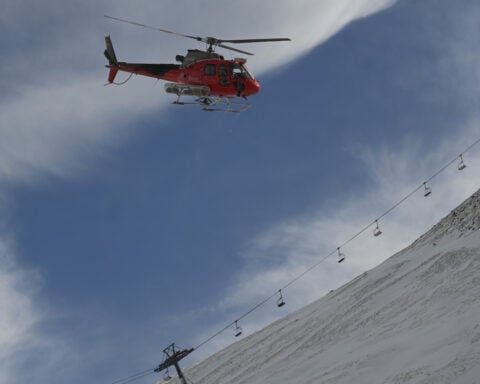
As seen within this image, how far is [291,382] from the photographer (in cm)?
3844

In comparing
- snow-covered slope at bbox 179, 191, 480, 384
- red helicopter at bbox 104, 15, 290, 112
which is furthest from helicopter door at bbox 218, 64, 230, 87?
snow-covered slope at bbox 179, 191, 480, 384

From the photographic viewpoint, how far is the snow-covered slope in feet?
91.8

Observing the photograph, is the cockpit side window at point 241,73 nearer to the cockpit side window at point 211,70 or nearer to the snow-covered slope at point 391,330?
the cockpit side window at point 211,70

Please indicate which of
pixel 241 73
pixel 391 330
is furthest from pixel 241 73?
pixel 391 330

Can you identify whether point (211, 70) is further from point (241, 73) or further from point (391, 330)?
point (391, 330)

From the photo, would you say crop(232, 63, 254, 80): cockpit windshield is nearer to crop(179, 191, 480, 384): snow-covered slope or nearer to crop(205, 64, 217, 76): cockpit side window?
crop(205, 64, 217, 76): cockpit side window

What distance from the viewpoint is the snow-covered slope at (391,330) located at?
28.0 m

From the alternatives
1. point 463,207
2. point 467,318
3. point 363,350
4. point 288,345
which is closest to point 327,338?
→ point 288,345

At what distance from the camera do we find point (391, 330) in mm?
37125

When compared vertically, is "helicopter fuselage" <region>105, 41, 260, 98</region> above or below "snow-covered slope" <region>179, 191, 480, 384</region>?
above

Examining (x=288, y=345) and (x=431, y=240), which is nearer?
(x=288, y=345)

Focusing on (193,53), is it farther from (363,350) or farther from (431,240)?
(431,240)

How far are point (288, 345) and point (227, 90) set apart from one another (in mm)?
21149

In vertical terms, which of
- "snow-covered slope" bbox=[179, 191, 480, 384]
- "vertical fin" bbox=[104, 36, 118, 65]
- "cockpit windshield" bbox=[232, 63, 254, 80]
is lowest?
"snow-covered slope" bbox=[179, 191, 480, 384]
